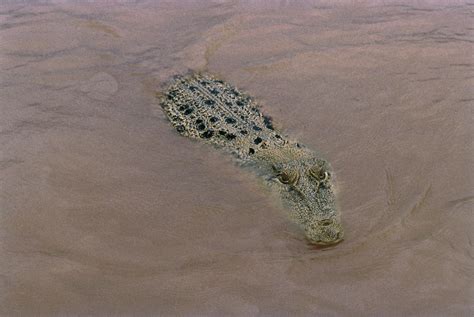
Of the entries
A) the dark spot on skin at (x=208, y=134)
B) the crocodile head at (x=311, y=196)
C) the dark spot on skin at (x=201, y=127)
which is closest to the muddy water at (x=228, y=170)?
the crocodile head at (x=311, y=196)

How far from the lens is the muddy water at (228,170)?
3893mm

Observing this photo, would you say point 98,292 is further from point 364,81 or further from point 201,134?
point 364,81

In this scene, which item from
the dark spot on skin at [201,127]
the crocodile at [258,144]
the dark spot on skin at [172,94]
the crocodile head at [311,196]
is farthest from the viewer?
the dark spot on skin at [172,94]

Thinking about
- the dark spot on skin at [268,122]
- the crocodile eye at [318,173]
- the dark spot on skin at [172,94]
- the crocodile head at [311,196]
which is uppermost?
the dark spot on skin at [172,94]

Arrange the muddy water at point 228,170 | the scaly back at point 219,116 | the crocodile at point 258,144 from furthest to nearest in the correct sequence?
the scaly back at point 219,116
the crocodile at point 258,144
the muddy water at point 228,170

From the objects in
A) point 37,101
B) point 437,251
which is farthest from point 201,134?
point 437,251

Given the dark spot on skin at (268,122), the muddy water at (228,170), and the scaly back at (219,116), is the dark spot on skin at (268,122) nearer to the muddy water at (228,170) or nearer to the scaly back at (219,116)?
the scaly back at (219,116)

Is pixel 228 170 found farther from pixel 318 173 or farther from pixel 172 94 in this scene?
pixel 172 94

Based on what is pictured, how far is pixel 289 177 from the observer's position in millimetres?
4852

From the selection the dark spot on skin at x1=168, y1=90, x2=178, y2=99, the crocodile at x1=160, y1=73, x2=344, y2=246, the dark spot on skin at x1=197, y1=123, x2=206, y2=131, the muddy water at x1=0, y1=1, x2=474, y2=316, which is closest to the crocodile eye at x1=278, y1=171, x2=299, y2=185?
the crocodile at x1=160, y1=73, x2=344, y2=246

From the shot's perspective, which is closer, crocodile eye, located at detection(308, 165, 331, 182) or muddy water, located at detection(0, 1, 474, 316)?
muddy water, located at detection(0, 1, 474, 316)

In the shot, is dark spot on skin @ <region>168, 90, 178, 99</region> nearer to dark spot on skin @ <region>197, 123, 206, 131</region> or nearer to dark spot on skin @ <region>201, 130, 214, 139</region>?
dark spot on skin @ <region>197, 123, 206, 131</region>

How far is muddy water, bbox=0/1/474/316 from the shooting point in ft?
12.8

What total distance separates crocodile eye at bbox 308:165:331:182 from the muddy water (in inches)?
7.6
